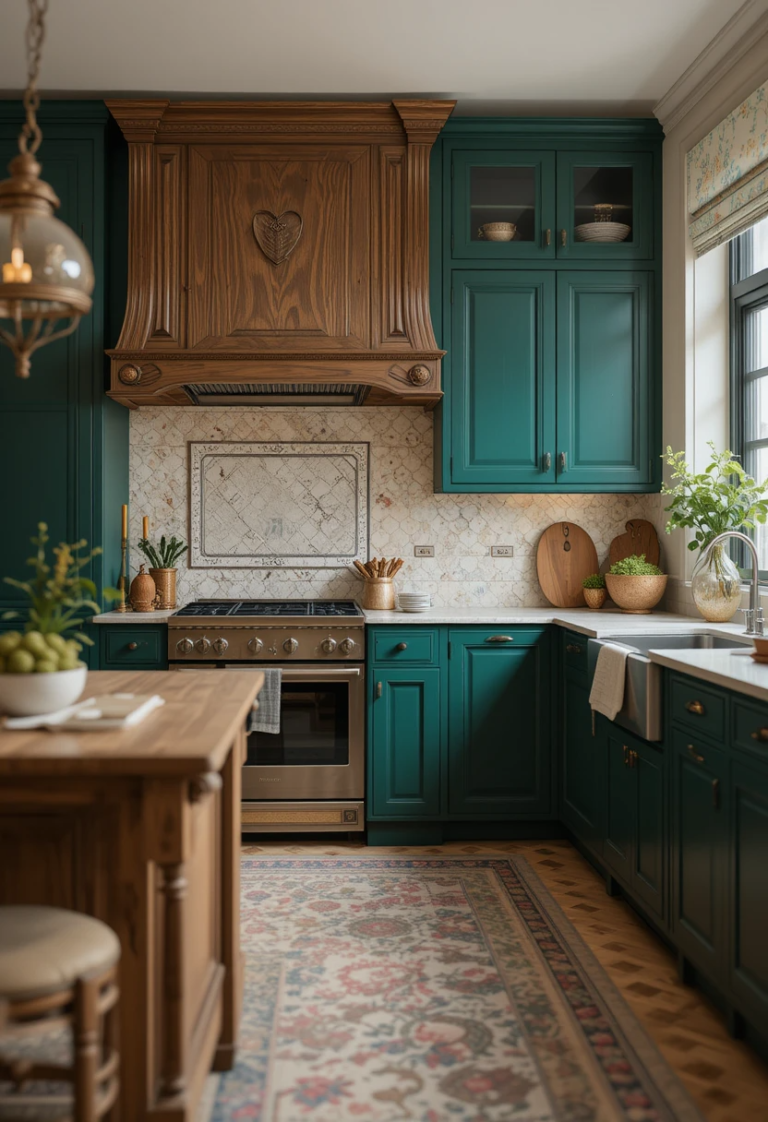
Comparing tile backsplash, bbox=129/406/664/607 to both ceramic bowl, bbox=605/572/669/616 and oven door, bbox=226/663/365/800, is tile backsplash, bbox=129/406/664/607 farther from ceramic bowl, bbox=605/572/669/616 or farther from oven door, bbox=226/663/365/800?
oven door, bbox=226/663/365/800

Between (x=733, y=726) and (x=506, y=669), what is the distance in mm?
1600

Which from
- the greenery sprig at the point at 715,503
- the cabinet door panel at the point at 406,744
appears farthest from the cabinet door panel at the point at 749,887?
the cabinet door panel at the point at 406,744

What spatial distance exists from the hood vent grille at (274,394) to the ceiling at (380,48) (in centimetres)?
124

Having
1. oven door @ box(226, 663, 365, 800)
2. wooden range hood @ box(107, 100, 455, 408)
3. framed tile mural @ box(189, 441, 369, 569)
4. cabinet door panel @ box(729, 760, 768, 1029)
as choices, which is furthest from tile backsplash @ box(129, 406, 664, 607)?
cabinet door panel @ box(729, 760, 768, 1029)

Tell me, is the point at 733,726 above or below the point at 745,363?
below

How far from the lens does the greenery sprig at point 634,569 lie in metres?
4.02

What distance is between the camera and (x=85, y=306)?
75.5 inches

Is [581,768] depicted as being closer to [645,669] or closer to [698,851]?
[645,669]

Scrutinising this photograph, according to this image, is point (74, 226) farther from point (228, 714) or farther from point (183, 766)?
point (183, 766)

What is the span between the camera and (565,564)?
4410 millimetres

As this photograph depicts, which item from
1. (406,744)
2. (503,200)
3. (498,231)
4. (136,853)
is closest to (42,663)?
(136,853)

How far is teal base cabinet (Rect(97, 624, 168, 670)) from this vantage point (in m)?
3.81

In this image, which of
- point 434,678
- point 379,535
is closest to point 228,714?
point 434,678

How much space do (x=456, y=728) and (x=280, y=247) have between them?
2205mm
